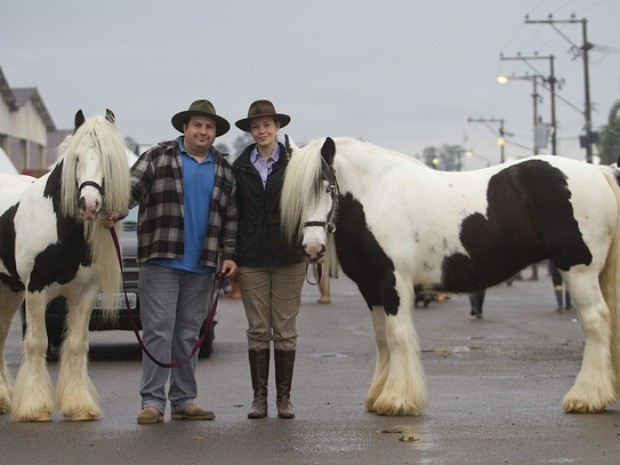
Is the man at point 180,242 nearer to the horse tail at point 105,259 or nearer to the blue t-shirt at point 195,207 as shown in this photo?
the blue t-shirt at point 195,207

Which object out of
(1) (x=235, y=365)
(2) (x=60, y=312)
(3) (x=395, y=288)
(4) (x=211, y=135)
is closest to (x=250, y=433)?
(3) (x=395, y=288)

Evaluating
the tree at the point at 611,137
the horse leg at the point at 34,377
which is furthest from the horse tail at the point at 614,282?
the tree at the point at 611,137

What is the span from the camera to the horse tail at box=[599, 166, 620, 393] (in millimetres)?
9188

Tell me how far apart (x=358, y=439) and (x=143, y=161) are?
2714 mm

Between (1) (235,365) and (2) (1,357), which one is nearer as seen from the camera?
(2) (1,357)

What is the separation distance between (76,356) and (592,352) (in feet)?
13.5

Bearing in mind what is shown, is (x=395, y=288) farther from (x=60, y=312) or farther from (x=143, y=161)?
(x=60, y=312)

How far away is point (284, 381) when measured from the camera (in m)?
9.07

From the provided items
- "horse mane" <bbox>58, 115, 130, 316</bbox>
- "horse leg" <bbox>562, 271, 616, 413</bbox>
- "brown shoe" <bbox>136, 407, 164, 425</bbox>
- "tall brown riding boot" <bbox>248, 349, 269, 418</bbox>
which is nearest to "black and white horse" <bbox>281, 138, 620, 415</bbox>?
"horse leg" <bbox>562, 271, 616, 413</bbox>

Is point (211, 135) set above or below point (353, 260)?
above

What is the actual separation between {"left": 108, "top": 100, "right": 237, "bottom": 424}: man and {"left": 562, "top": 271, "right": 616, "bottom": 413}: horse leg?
9.14ft

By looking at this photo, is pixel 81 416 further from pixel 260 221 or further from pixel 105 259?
pixel 260 221

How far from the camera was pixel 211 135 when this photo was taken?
29.3 feet

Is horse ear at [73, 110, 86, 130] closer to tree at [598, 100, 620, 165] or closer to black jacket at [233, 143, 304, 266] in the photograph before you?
black jacket at [233, 143, 304, 266]
